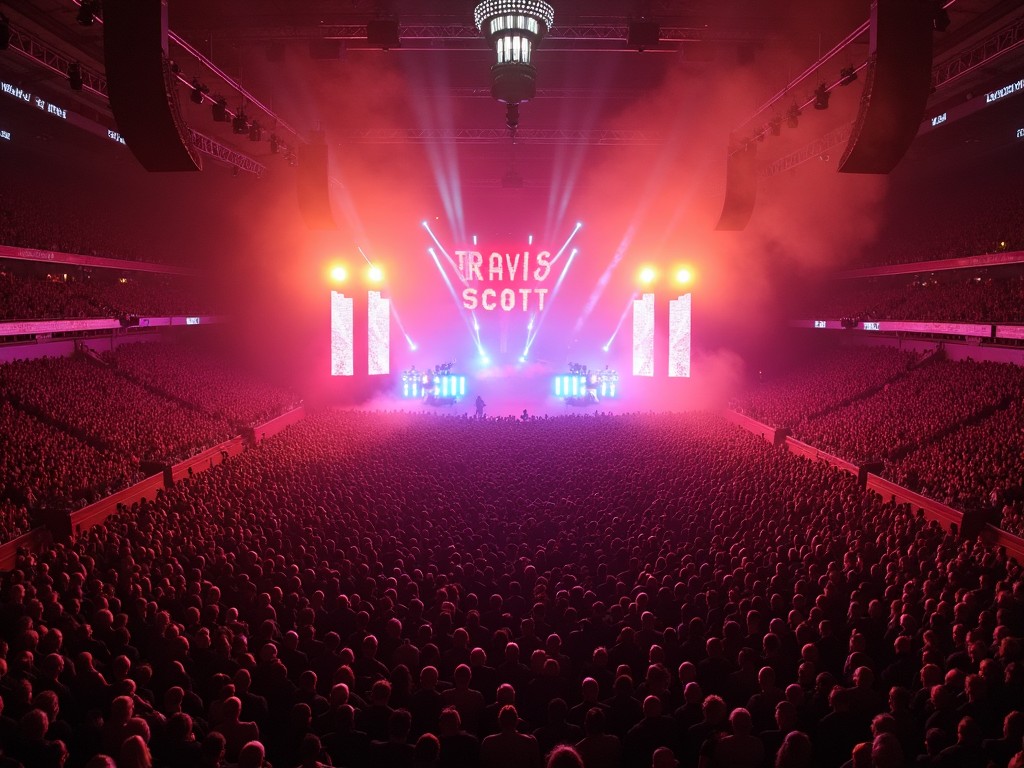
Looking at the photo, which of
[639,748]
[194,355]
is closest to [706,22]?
[639,748]

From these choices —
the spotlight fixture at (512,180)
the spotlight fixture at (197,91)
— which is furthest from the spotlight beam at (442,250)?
the spotlight fixture at (197,91)

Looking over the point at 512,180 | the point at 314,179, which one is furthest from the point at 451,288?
the point at 314,179

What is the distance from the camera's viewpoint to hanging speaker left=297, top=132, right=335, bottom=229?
13906mm

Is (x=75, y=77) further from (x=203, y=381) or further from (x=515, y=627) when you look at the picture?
(x=203, y=381)

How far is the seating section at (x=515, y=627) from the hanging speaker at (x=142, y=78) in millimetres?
5394

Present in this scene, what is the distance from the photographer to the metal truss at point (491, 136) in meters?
20.2

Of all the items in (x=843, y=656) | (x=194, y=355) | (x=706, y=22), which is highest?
(x=706, y=22)

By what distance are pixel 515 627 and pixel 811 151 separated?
18.2 metres

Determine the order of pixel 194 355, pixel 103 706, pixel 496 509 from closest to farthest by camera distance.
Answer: pixel 103 706 → pixel 496 509 → pixel 194 355

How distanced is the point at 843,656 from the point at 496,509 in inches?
238

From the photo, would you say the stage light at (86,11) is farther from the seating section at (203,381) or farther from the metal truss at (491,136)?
the seating section at (203,381)

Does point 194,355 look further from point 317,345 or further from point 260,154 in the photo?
point 260,154

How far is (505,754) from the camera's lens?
4.18 meters

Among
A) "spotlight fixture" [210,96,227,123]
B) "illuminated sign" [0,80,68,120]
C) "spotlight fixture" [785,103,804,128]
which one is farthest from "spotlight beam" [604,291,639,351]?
"illuminated sign" [0,80,68,120]
